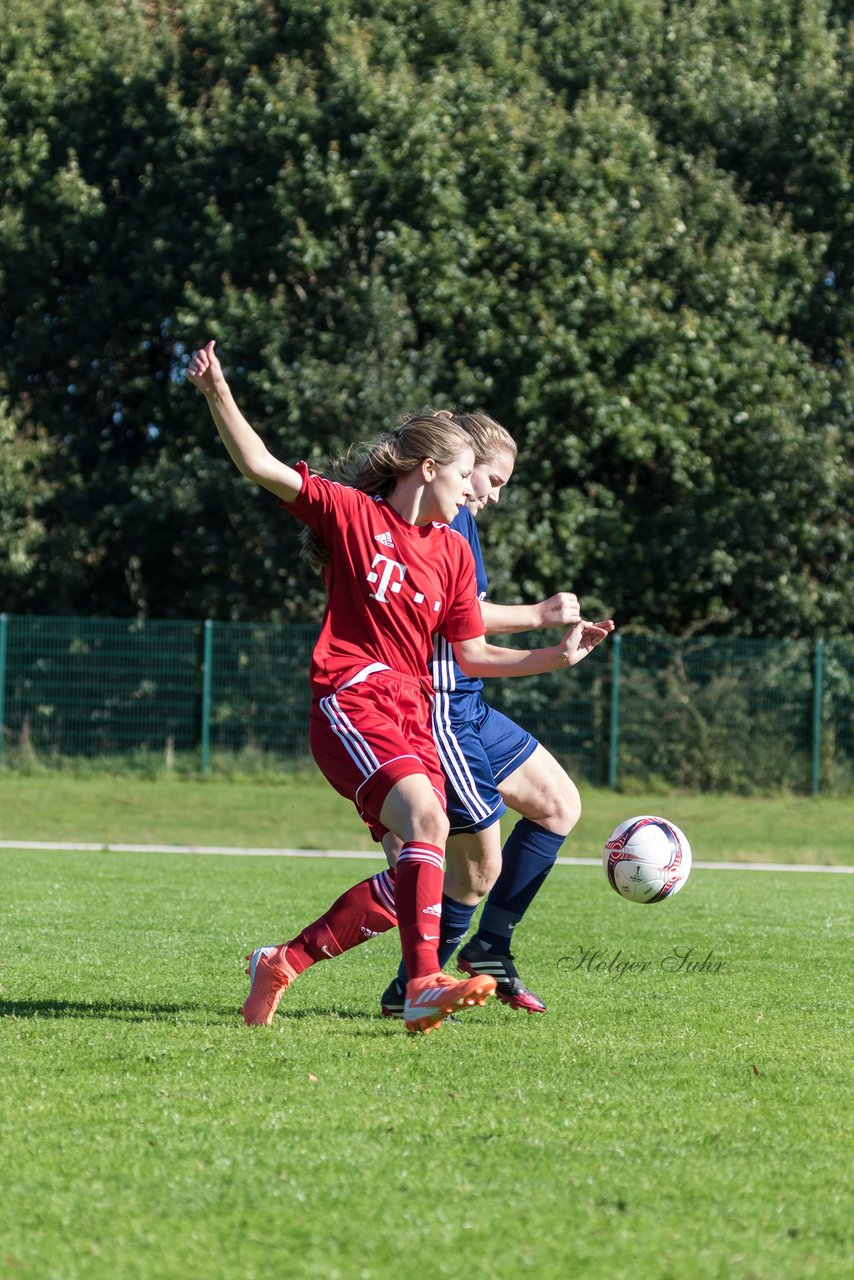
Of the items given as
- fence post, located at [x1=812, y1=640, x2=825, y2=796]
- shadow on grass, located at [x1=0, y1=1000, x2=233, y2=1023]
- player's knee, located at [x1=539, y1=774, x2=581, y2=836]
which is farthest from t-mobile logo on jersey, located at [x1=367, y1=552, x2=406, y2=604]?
fence post, located at [x1=812, y1=640, x2=825, y2=796]

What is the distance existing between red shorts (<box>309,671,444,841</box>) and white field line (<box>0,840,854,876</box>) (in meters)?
8.95

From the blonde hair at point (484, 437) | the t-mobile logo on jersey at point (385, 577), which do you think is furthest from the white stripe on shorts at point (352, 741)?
the blonde hair at point (484, 437)

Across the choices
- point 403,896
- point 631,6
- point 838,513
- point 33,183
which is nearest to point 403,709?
point 403,896

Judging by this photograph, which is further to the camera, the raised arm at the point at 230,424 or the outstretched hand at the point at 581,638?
the outstretched hand at the point at 581,638

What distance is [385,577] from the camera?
491cm

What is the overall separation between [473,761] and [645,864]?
1179 millimetres

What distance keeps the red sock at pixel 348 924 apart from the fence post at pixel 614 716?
1496 cm

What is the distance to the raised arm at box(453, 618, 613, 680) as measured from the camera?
5.25 m

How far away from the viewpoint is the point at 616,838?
20.5 feet

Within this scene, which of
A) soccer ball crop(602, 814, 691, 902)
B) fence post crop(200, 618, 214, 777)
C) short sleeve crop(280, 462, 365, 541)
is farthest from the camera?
fence post crop(200, 618, 214, 777)

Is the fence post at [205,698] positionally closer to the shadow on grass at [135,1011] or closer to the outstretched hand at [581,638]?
the shadow on grass at [135,1011]

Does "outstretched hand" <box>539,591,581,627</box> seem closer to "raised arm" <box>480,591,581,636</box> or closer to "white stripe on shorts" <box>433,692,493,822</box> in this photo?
"raised arm" <box>480,591,581,636</box>

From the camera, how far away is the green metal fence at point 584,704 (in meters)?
19.8

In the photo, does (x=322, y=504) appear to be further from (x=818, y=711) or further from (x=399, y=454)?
(x=818, y=711)
